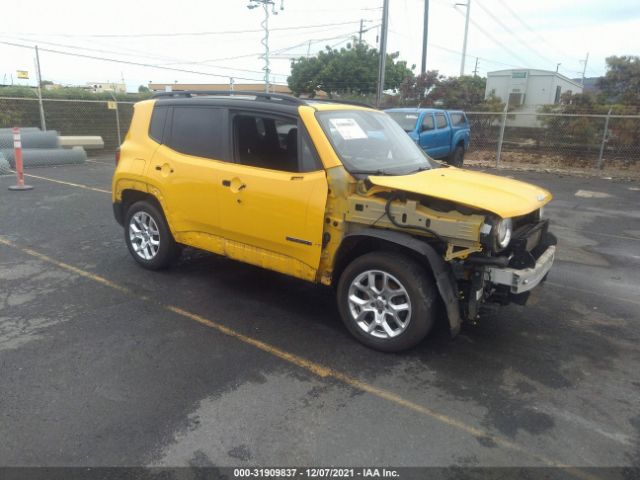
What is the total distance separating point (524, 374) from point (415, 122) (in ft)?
34.1

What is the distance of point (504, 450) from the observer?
111 inches

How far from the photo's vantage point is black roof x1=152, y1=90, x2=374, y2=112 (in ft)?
14.4

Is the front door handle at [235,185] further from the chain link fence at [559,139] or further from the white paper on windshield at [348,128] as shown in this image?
the chain link fence at [559,139]

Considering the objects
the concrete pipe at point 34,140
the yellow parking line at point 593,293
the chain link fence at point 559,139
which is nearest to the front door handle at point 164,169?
the yellow parking line at point 593,293

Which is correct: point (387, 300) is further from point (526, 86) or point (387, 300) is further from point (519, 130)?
point (526, 86)

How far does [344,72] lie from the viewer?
109ft

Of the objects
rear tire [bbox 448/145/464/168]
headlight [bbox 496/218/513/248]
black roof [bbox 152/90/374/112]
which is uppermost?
black roof [bbox 152/90/374/112]

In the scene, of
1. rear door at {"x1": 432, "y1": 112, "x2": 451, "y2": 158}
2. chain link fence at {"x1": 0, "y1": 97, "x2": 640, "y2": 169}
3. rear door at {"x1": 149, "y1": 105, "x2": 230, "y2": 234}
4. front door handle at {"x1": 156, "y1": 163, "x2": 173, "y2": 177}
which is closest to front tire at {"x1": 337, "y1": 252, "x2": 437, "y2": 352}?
rear door at {"x1": 149, "y1": 105, "x2": 230, "y2": 234}

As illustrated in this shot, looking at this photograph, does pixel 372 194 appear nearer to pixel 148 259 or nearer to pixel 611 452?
pixel 611 452

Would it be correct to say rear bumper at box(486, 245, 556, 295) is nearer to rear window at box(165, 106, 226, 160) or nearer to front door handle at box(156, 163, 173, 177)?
rear window at box(165, 106, 226, 160)

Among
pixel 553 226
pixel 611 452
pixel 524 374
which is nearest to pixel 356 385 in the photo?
pixel 524 374

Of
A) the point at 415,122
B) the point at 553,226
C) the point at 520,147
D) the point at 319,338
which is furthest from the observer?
the point at 520,147

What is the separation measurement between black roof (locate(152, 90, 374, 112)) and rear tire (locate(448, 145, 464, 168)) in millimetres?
10716

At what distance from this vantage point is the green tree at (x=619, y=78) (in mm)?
20406
